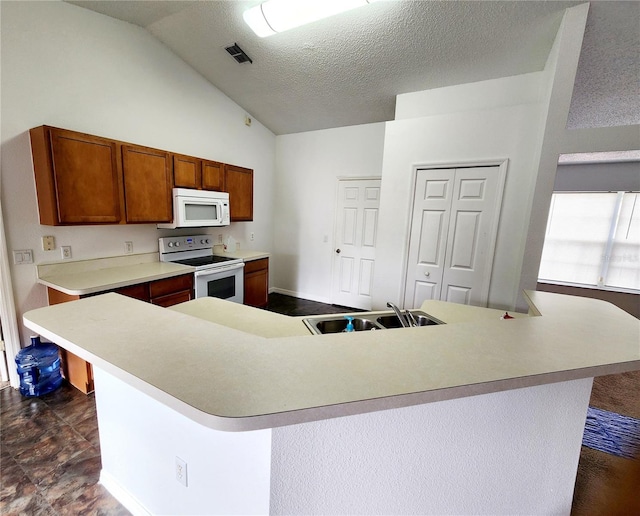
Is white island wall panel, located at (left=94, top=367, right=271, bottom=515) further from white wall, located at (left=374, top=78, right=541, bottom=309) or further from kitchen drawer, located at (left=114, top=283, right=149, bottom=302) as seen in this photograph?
white wall, located at (left=374, top=78, right=541, bottom=309)

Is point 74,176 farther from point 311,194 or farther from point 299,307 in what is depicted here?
point 299,307

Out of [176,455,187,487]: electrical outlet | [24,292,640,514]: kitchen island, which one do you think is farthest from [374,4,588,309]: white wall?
[176,455,187,487]: electrical outlet

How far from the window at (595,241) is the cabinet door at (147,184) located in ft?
16.6

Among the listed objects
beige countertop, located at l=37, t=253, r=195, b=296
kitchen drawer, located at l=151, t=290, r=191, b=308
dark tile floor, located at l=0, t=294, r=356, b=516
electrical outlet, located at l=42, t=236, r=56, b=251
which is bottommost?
dark tile floor, located at l=0, t=294, r=356, b=516

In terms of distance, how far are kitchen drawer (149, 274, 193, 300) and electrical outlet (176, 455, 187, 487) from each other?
1.66 m

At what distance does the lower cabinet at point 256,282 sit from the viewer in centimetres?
359

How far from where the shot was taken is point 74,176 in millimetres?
2012

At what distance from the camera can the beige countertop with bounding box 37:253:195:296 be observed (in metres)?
1.96

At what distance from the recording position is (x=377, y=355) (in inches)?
31.1

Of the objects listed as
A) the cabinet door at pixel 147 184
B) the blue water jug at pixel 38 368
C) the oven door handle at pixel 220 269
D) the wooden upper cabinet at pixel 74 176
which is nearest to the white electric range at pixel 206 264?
the oven door handle at pixel 220 269

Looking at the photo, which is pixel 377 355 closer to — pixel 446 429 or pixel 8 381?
pixel 446 429

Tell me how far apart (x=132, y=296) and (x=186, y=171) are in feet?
4.62

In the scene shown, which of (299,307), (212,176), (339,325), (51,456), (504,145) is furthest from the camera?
(299,307)

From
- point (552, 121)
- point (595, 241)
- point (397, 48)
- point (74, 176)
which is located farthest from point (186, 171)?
point (595, 241)
